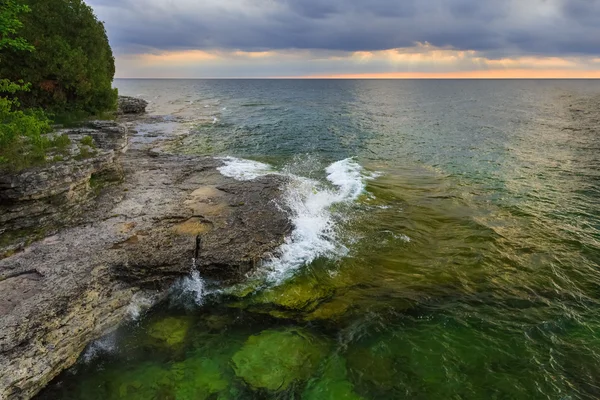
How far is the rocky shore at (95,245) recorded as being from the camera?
950cm

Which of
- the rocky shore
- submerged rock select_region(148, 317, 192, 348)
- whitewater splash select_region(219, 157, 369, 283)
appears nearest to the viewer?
the rocky shore

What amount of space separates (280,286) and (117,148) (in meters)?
14.2

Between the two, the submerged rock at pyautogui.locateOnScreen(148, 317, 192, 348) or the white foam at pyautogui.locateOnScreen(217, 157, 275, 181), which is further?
the white foam at pyautogui.locateOnScreen(217, 157, 275, 181)

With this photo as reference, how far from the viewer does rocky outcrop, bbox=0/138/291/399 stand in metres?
9.30

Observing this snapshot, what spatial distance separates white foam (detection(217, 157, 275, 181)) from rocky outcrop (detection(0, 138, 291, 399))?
2.62 m

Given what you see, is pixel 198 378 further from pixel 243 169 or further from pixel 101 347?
pixel 243 169

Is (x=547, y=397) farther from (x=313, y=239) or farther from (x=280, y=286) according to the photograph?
(x=313, y=239)

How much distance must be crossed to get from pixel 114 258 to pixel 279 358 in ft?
22.8

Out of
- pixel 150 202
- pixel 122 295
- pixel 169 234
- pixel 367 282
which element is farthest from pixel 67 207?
pixel 367 282

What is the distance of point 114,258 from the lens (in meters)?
12.2

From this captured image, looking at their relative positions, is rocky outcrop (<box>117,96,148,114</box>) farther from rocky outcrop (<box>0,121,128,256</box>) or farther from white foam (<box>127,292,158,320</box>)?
white foam (<box>127,292,158,320</box>)

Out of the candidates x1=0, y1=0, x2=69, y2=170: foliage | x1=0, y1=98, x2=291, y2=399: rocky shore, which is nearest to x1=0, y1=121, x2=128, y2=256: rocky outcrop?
x1=0, y1=98, x2=291, y2=399: rocky shore

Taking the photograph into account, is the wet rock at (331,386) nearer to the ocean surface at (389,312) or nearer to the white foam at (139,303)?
the ocean surface at (389,312)

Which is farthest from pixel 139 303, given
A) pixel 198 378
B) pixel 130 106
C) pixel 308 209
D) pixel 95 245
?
pixel 130 106
